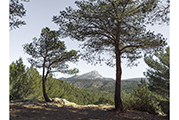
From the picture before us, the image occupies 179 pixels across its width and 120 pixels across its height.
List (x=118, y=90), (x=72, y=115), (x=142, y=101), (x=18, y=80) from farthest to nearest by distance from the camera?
(x=18, y=80) < (x=142, y=101) < (x=118, y=90) < (x=72, y=115)

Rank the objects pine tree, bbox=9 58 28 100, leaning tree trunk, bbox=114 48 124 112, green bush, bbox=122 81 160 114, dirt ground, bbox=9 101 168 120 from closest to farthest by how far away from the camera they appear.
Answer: dirt ground, bbox=9 101 168 120 < leaning tree trunk, bbox=114 48 124 112 < green bush, bbox=122 81 160 114 < pine tree, bbox=9 58 28 100

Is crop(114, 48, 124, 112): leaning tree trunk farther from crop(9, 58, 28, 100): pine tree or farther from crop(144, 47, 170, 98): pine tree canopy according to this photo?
crop(9, 58, 28, 100): pine tree

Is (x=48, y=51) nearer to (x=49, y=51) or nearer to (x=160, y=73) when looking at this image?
(x=49, y=51)

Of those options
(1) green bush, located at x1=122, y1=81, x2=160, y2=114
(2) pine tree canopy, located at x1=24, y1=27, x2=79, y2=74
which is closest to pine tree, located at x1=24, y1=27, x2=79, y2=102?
(2) pine tree canopy, located at x1=24, y1=27, x2=79, y2=74

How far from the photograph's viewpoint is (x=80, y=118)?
6.41m

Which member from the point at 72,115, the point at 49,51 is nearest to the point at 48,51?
the point at 49,51

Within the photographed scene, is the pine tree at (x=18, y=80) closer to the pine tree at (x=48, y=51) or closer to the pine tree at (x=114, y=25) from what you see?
the pine tree at (x=48, y=51)

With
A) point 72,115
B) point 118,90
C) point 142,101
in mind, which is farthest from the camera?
point 142,101

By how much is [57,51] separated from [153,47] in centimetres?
809

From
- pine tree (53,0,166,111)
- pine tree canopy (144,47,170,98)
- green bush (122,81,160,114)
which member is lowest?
green bush (122,81,160,114)

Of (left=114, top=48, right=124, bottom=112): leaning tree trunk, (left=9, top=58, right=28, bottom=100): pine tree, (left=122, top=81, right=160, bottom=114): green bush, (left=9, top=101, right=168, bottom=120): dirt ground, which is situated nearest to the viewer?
(left=9, top=101, right=168, bottom=120): dirt ground

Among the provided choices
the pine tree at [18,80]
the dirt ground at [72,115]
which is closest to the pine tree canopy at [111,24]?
the dirt ground at [72,115]
